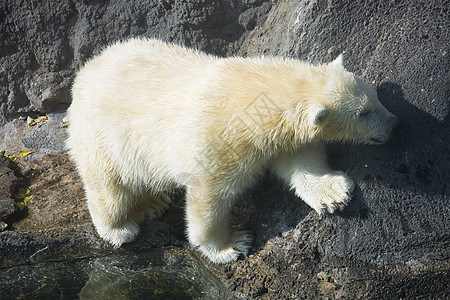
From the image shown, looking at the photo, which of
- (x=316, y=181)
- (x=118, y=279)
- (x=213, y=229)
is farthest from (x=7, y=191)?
(x=316, y=181)

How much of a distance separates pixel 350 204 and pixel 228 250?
1152 millimetres

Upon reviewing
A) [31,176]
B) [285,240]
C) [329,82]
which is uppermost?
[329,82]

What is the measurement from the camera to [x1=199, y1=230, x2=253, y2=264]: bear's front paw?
5039 millimetres

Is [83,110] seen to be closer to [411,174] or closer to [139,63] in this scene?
[139,63]

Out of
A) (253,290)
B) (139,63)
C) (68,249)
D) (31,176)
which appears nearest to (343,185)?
(253,290)

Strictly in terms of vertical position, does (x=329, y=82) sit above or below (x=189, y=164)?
above

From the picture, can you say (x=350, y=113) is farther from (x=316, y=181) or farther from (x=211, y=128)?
(x=211, y=128)

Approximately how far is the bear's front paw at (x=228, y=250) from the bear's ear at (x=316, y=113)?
1430 millimetres

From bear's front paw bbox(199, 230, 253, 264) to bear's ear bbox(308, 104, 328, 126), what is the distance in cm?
143

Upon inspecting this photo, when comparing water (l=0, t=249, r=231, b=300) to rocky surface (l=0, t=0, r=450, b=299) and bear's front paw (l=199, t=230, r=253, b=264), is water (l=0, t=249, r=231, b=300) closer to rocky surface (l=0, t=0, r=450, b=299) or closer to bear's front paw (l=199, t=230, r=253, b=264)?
rocky surface (l=0, t=0, r=450, b=299)

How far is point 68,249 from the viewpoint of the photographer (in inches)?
212

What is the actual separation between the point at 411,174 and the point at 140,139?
2.23 meters

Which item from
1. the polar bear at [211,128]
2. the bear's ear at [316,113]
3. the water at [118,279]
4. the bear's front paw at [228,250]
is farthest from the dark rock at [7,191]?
the bear's ear at [316,113]

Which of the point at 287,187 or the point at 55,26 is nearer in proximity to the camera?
the point at 287,187
